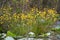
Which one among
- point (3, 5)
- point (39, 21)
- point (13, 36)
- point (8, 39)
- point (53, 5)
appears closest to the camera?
point (8, 39)

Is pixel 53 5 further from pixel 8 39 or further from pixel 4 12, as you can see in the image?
pixel 8 39

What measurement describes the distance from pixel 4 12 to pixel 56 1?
2.01 metres

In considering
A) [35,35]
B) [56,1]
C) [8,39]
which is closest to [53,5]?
[56,1]

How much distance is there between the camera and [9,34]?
4184 millimetres

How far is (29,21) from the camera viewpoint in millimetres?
4297

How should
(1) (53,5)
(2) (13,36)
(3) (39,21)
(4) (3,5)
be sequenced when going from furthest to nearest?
(1) (53,5) → (4) (3,5) → (3) (39,21) → (2) (13,36)

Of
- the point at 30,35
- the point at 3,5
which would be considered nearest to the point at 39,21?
the point at 30,35

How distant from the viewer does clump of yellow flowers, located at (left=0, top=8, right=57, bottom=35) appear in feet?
14.1

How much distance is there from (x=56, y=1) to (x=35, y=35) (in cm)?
216

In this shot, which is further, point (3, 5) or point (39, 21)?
point (3, 5)

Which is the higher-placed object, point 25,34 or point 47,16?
point 47,16

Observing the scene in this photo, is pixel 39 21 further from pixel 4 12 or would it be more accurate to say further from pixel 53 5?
pixel 53 5

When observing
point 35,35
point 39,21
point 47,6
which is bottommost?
point 35,35

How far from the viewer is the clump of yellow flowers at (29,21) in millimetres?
4312
